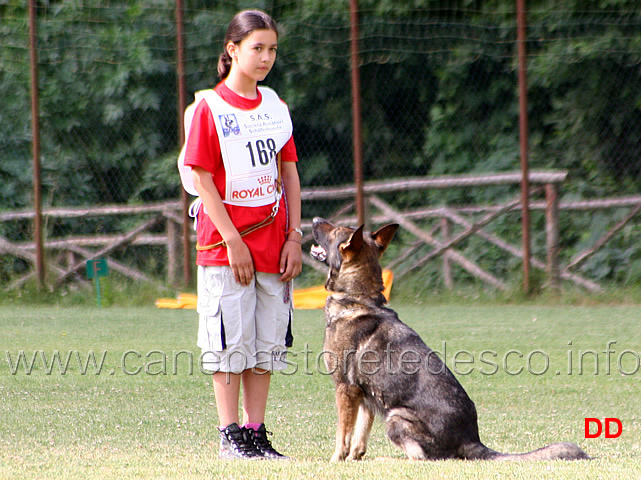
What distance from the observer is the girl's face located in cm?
419

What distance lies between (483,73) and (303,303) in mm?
4794

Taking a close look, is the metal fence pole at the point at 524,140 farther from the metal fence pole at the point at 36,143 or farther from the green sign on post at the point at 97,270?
the metal fence pole at the point at 36,143

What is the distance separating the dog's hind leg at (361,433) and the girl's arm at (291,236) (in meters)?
0.74

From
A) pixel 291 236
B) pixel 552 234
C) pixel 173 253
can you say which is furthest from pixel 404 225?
pixel 291 236

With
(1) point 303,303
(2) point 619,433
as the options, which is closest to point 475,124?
(1) point 303,303

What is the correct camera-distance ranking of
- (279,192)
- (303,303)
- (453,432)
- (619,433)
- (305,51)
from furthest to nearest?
(305,51) < (303,303) < (619,433) < (279,192) < (453,432)

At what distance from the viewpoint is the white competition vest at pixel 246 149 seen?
417cm

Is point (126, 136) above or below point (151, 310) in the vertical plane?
above

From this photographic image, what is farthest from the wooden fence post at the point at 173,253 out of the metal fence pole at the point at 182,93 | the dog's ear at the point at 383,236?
the dog's ear at the point at 383,236

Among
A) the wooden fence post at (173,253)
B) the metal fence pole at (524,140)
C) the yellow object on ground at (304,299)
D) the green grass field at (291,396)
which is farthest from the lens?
the wooden fence post at (173,253)

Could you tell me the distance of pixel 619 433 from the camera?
16.4ft

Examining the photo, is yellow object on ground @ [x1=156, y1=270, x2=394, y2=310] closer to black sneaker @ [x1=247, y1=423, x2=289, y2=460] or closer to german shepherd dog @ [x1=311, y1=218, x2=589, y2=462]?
german shepherd dog @ [x1=311, y1=218, x2=589, y2=462]

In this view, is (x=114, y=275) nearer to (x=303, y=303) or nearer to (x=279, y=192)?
(x=303, y=303)

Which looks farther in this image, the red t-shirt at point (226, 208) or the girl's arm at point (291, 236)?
Result: the girl's arm at point (291, 236)
